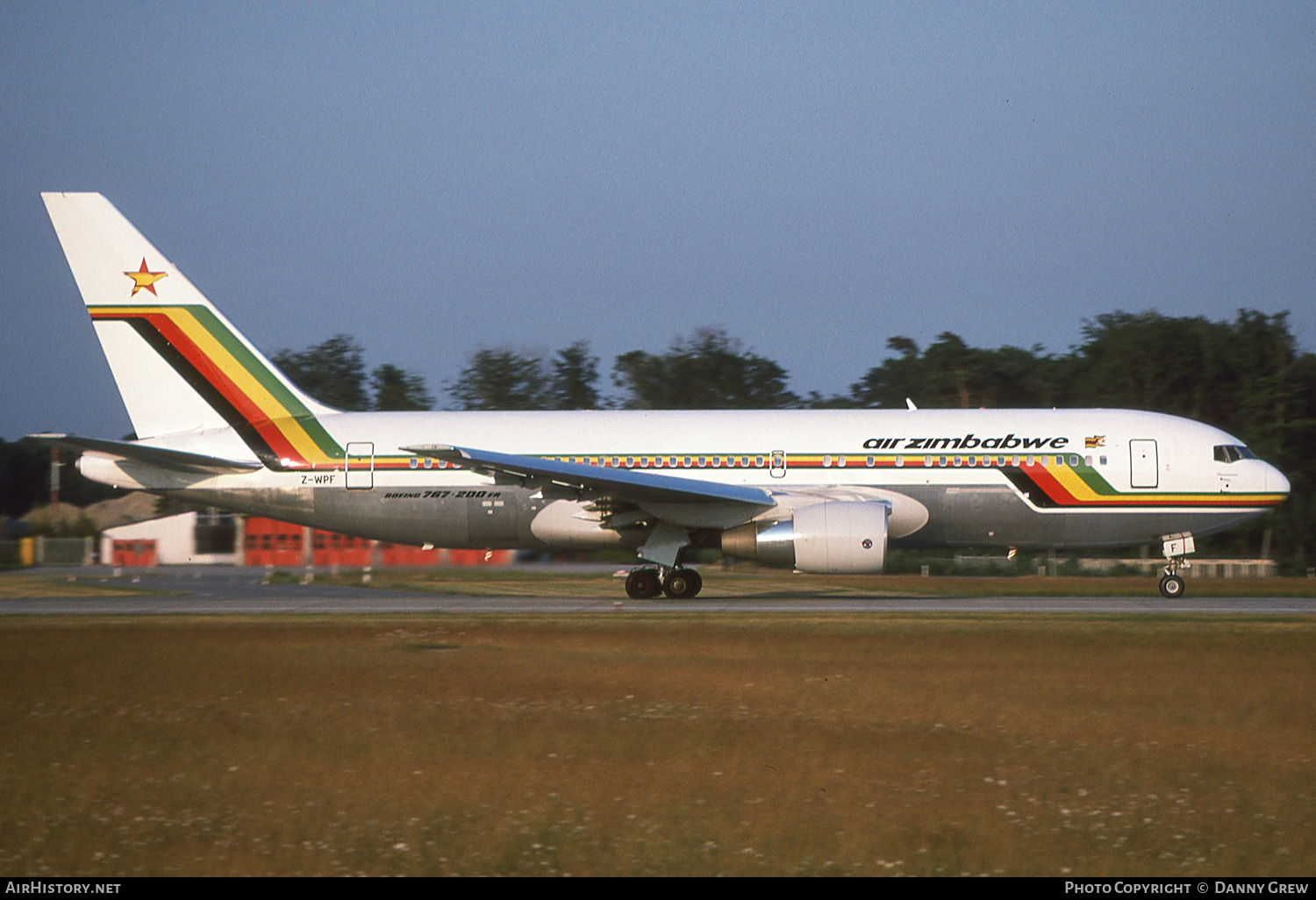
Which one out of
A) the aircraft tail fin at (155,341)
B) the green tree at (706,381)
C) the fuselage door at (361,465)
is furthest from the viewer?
the green tree at (706,381)

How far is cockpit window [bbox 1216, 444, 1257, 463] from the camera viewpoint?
22.1 metres

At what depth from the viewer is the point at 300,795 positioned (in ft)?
24.6

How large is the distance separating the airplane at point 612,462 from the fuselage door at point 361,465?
4 cm

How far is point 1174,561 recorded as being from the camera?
2230 cm

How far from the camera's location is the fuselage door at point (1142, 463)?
21.9 metres

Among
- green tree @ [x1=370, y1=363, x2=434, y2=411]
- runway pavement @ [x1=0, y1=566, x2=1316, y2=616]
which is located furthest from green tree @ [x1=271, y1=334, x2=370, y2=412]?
runway pavement @ [x1=0, y1=566, x2=1316, y2=616]

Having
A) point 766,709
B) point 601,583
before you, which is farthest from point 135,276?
point 766,709

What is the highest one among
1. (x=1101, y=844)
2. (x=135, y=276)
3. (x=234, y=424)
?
(x=135, y=276)

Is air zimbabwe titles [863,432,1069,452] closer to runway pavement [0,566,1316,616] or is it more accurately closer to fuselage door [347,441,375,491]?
runway pavement [0,566,1316,616]

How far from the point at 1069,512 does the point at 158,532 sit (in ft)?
85.7

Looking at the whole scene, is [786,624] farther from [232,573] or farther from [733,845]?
[232,573]

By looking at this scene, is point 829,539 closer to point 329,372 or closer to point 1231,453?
point 1231,453

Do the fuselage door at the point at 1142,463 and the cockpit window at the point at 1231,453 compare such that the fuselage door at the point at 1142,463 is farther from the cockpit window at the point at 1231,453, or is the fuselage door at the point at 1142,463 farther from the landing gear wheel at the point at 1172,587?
the landing gear wheel at the point at 1172,587

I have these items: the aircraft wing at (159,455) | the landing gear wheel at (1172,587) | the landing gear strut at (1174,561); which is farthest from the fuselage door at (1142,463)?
the aircraft wing at (159,455)
